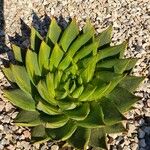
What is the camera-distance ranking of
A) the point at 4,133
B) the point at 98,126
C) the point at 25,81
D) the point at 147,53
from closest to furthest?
the point at 98,126, the point at 25,81, the point at 4,133, the point at 147,53

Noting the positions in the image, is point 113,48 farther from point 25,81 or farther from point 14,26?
point 14,26

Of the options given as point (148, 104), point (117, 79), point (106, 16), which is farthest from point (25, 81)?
point (106, 16)

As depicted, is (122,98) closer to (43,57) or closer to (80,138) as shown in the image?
(80,138)

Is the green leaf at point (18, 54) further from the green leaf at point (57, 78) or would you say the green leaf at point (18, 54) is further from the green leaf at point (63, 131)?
the green leaf at point (63, 131)

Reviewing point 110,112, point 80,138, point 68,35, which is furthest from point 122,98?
point 68,35

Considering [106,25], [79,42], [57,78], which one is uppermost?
[106,25]

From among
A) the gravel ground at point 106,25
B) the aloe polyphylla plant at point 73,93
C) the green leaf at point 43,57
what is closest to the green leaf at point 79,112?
the aloe polyphylla plant at point 73,93
